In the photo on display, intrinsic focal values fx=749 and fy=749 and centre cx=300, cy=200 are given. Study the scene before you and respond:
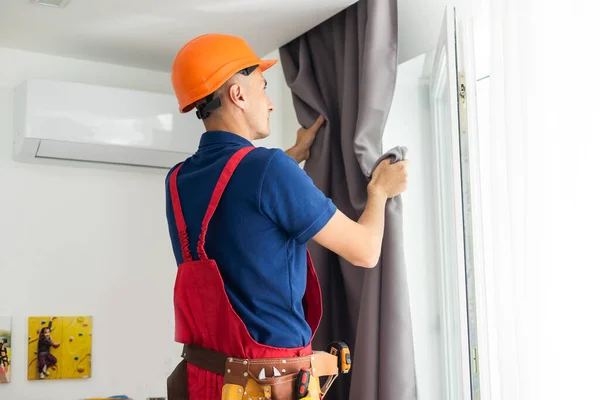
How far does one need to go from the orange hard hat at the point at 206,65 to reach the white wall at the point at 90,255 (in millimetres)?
1180

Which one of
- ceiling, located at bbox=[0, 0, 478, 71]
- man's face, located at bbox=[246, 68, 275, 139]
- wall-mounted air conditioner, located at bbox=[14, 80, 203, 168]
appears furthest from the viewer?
wall-mounted air conditioner, located at bbox=[14, 80, 203, 168]

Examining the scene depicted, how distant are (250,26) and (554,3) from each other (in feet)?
4.52

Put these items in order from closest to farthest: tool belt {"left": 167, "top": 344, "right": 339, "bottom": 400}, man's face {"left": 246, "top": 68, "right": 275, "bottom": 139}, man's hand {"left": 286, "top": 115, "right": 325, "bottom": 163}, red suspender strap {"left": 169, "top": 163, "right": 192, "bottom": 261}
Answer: tool belt {"left": 167, "top": 344, "right": 339, "bottom": 400}
red suspender strap {"left": 169, "top": 163, "right": 192, "bottom": 261}
man's face {"left": 246, "top": 68, "right": 275, "bottom": 139}
man's hand {"left": 286, "top": 115, "right": 325, "bottom": 163}

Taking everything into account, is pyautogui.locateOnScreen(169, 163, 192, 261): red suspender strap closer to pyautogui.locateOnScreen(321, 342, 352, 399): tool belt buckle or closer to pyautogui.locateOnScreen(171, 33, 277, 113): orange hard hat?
pyautogui.locateOnScreen(171, 33, 277, 113): orange hard hat

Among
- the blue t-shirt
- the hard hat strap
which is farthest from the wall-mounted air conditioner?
the blue t-shirt

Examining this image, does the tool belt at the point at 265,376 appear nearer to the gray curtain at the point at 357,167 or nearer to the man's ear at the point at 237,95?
the gray curtain at the point at 357,167

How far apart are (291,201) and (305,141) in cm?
97

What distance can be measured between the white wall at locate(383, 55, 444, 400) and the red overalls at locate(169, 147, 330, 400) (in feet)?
2.63

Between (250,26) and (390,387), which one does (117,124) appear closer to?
(250,26)

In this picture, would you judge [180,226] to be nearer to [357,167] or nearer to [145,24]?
[357,167]

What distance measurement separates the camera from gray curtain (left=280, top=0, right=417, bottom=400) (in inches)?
91.5

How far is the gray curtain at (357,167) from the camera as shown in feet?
7.63

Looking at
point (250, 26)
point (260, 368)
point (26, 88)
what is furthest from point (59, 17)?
point (260, 368)

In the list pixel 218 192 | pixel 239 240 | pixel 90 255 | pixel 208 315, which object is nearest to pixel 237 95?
pixel 218 192
